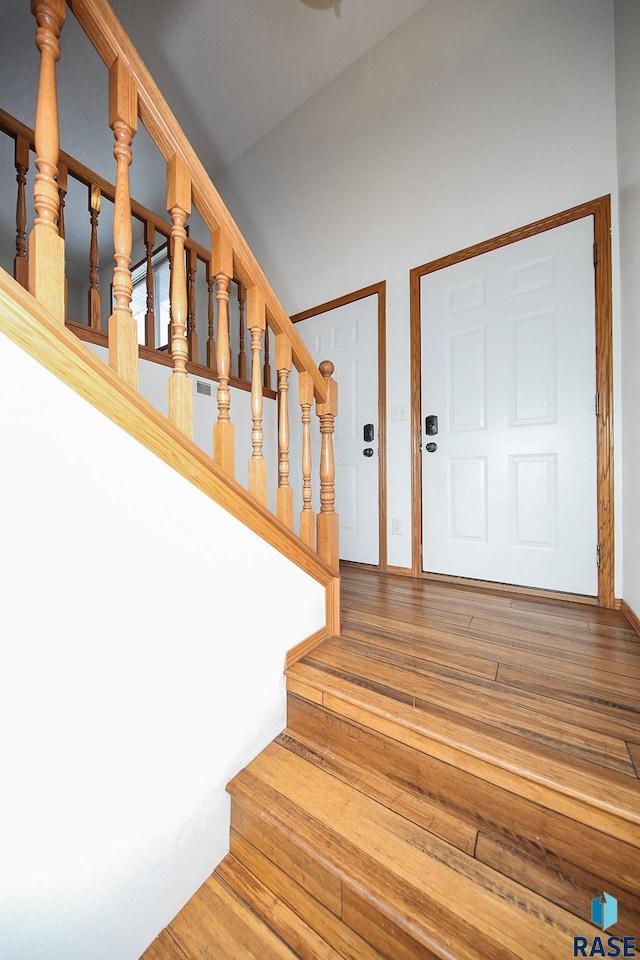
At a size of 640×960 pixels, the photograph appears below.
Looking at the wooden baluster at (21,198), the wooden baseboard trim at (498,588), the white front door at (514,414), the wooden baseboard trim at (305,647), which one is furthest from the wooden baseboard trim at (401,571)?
the wooden baluster at (21,198)

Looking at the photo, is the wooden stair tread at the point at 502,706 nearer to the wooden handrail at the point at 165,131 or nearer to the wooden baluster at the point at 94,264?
the wooden handrail at the point at 165,131

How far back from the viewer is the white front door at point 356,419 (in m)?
2.50

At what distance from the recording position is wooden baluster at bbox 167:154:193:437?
3.17 ft

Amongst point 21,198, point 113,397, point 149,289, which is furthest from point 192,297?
point 113,397

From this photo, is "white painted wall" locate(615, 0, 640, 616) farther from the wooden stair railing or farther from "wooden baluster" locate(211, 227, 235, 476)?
"wooden baluster" locate(211, 227, 235, 476)

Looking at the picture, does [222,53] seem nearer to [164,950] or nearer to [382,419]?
[382,419]

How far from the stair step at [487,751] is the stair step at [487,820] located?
24mm

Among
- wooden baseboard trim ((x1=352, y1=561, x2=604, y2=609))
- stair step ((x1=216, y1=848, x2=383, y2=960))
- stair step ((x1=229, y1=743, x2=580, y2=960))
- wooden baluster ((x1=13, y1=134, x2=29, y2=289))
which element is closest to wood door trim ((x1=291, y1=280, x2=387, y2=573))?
wooden baseboard trim ((x1=352, y1=561, x2=604, y2=609))

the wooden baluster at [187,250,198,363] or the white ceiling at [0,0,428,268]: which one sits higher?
the white ceiling at [0,0,428,268]

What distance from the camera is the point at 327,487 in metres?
1.46

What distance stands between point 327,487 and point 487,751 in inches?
36.4

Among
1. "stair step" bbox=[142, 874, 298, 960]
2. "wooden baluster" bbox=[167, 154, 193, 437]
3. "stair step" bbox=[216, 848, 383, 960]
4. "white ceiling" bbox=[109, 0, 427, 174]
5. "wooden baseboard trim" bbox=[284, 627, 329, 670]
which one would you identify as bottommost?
"stair step" bbox=[142, 874, 298, 960]

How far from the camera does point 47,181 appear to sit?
28.8 inches

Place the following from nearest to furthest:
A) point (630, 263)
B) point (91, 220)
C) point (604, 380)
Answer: point (630, 263) < point (604, 380) < point (91, 220)
